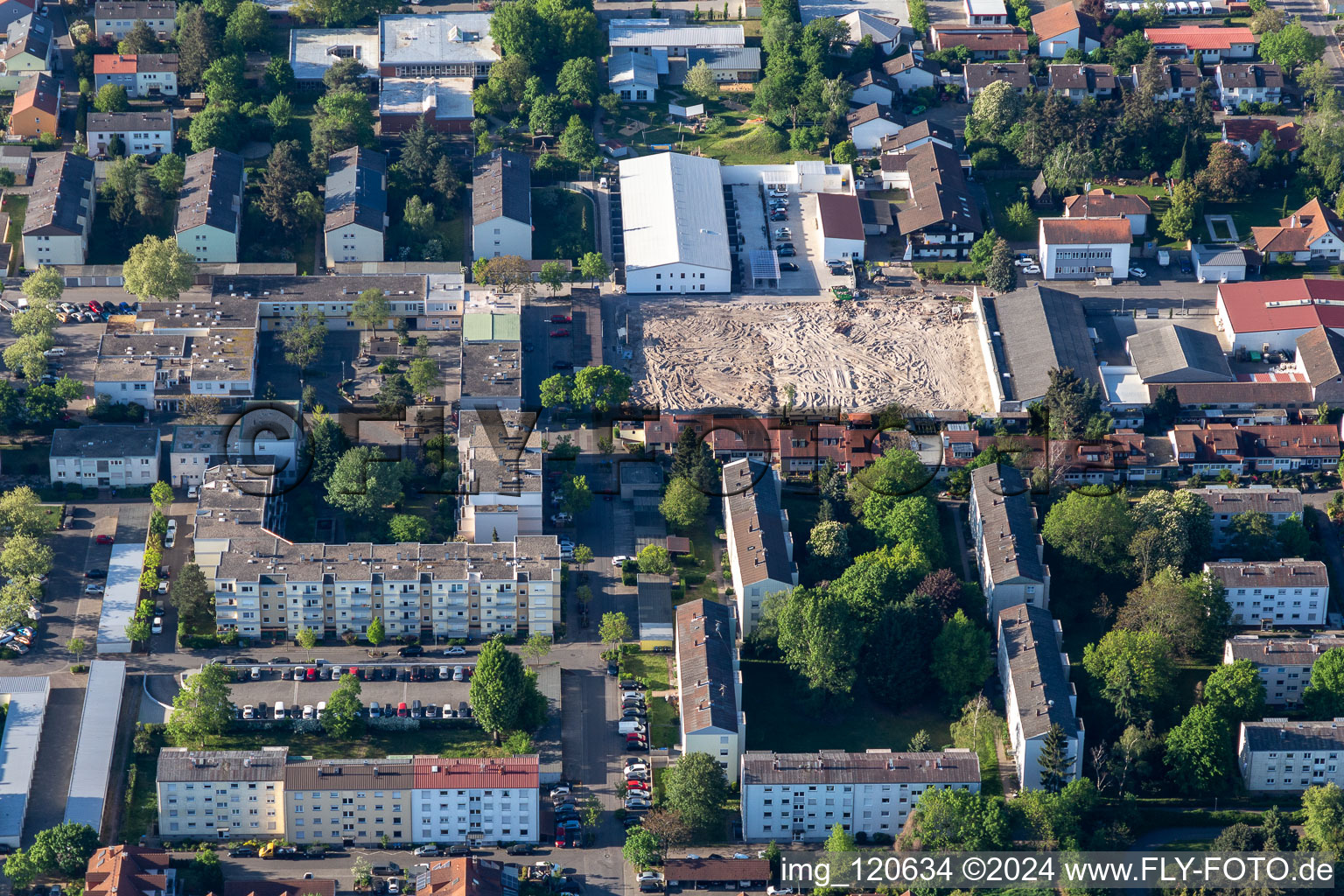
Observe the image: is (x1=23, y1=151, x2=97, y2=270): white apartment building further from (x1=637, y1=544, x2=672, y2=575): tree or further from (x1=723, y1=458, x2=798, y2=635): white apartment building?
(x1=723, y1=458, x2=798, y2=635): white apartment building

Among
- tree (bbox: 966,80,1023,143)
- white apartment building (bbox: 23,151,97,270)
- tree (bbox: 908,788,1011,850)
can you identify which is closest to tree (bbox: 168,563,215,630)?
white apartment building (bbox: 23,151,97,270)

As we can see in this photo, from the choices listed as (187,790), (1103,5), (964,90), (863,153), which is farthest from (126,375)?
(1103,5)

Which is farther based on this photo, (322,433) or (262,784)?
(322,433)

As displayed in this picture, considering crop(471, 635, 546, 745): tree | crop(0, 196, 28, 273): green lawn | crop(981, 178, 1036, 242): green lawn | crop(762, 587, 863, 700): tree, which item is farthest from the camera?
crop(981, 178, 1036, 242): green lawn

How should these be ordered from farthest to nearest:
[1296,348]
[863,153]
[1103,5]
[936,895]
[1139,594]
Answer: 1. [1103,5]
2. [863,153]
3. [1296,348]
4. [1139,594]
5. [936,895]

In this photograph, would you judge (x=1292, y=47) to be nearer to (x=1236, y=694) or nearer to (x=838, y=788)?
(x=1236, y=694)

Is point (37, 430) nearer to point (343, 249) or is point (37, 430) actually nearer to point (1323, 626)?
point (343, 249)
